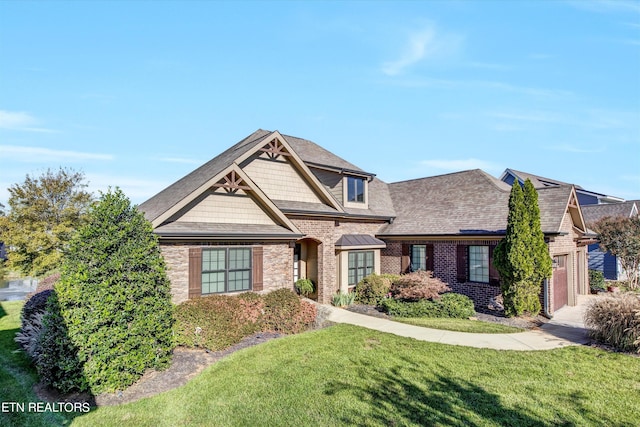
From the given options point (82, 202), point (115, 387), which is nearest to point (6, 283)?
point (82, 202)

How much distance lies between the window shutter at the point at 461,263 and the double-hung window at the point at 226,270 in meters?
10.1

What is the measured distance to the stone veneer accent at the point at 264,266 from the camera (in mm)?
11883

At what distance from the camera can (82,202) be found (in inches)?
922

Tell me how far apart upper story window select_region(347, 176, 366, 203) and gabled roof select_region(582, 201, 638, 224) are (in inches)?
894

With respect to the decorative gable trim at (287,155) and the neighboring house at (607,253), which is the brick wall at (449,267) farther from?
the neighboring house at (607,253)

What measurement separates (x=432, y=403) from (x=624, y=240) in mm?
22926

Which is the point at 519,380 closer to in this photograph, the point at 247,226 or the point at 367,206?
the point at 247,226

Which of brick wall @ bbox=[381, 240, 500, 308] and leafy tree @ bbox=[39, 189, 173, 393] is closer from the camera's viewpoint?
leafy tree @ bbox=[39, 189, 173, 393]

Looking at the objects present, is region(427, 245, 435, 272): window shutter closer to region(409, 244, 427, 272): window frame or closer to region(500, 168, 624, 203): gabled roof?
region(409, 244, 427, 272): window frame

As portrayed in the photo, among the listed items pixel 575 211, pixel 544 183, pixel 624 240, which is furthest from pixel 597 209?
pixel 575 211

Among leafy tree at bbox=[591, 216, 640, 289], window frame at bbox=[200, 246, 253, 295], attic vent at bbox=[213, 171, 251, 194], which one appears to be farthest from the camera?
leafy tree at bbox=[591, 216, 640, 289]

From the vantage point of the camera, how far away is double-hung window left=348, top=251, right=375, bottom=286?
1823cm

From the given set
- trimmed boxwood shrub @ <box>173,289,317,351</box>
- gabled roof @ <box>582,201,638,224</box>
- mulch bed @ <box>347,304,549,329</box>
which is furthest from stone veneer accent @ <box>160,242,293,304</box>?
gabled roof @ <box>582,201,638,224</box>
